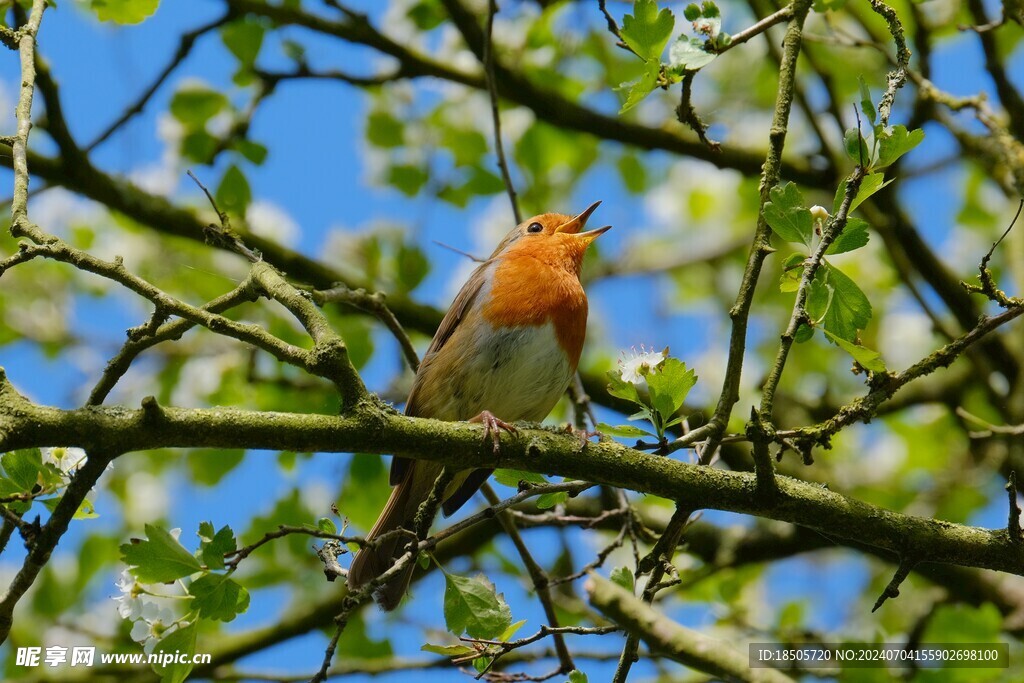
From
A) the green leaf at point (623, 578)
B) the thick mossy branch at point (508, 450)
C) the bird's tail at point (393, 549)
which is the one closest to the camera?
the thick mossy branch at point (508, 450)

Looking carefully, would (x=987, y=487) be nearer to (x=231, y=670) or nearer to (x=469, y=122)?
(x=469, y=122)

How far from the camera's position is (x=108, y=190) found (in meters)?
5.93

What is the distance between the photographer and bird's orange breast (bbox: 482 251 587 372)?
15.8 ft

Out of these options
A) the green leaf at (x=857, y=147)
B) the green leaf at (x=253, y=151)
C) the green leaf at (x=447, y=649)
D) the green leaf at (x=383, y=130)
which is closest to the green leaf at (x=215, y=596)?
the green leaf at (x=447, y=649)

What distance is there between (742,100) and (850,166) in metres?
1.83

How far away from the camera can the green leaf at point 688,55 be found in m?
3.30

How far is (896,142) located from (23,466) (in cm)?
258

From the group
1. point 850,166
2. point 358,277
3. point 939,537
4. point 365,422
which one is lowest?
point 939,537

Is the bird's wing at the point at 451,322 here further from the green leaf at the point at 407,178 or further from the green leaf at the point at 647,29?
the green leaf at the point at 647,29

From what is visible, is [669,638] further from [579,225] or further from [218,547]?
[579,225]

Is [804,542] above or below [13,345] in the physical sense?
below

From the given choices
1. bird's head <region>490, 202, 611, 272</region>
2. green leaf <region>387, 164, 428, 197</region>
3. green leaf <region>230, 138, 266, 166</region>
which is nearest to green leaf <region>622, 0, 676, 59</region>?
bird's head <region>490, 202, 611, 272</region>

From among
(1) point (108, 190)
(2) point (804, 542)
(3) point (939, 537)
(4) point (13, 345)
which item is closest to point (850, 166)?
(2) point (804, 542)

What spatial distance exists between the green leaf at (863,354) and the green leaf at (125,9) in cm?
295
